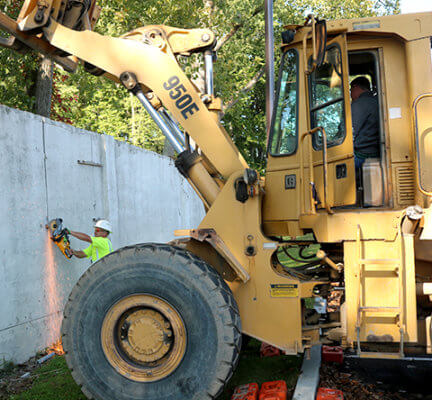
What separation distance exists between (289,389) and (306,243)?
1454 mm

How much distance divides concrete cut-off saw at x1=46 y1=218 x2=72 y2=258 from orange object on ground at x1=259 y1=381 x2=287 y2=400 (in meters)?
3.48

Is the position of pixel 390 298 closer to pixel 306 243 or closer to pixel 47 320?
pixel 306 243

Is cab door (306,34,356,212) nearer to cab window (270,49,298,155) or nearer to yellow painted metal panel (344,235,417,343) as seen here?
cab window (270,49,298,155)

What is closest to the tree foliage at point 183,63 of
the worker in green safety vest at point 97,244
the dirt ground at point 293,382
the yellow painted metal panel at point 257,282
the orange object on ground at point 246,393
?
the worker in green safety vest at point 97,244

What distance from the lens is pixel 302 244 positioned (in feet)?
16.7

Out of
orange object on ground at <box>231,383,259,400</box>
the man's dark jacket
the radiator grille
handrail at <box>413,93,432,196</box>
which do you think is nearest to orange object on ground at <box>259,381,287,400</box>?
orange object on ground at <box>231,383,259,400</box>

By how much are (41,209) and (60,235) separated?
1.38 ft

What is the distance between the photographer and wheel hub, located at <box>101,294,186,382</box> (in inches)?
173

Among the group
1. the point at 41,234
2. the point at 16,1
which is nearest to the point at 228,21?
the point at 16,1

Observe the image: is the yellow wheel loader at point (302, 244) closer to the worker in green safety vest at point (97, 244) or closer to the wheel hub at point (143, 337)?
the wheel hub at point (143, 337)

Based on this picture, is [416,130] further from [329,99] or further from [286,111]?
[286,111]

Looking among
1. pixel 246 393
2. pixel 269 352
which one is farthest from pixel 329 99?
pixel 269 352

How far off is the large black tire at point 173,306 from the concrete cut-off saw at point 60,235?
2417 millimetres

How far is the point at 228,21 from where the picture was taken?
770 inches
